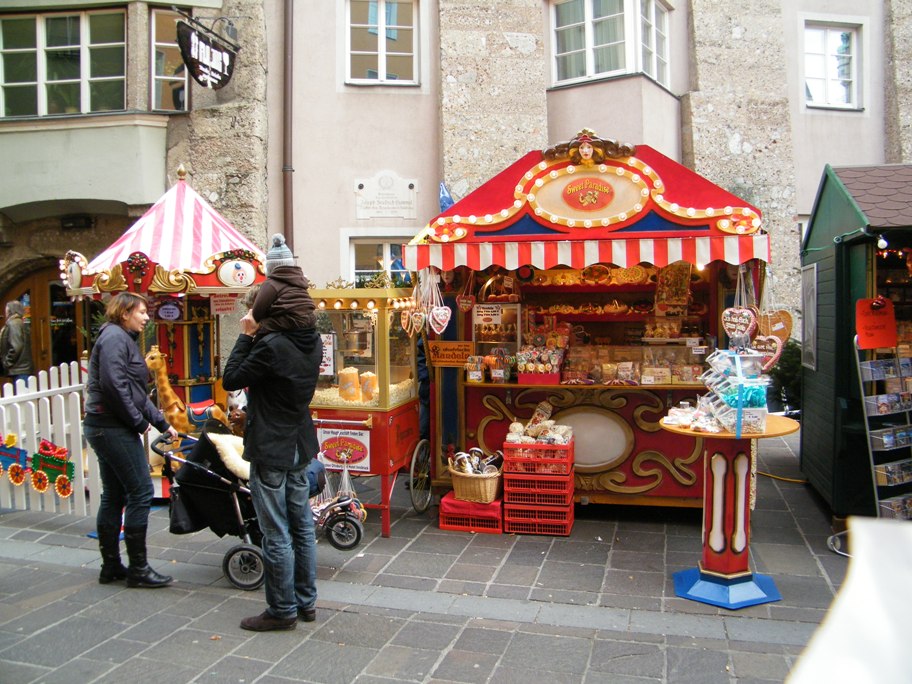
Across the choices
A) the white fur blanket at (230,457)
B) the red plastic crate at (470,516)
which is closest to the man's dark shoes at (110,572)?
the white fur blanket at (230,457)

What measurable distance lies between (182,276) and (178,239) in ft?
2.45

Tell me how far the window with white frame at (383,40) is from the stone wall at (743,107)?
427cm

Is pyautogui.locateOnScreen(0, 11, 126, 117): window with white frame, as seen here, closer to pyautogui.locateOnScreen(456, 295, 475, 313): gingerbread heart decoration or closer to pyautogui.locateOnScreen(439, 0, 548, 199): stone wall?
pyautogui.locateOnScreen(439, 0, 548, 199): stone wall

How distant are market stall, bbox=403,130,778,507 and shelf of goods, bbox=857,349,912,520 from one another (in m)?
1.04

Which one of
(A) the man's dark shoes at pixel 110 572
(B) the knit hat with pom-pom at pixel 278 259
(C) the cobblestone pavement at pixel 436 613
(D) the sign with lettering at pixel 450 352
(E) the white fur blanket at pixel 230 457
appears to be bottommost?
(C) the cobblestone pavement at pixel 436 613

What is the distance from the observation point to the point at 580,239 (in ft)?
19.0

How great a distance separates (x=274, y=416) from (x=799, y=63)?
438 inches

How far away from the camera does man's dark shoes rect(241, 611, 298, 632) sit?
13.7ft

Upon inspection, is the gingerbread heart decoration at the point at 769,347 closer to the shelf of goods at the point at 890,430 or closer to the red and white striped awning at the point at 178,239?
the shelf of goods at the point at 890,430

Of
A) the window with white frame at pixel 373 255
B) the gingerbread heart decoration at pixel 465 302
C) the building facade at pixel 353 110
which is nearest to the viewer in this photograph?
the gingerbread heart decoration at pixel 465 302

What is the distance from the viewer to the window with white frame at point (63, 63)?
10.6 meters

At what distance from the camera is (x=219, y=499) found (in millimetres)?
4879

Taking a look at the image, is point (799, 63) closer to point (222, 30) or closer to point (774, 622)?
point (222, 30)

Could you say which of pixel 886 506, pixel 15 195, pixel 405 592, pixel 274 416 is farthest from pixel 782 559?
pixel 15 195
